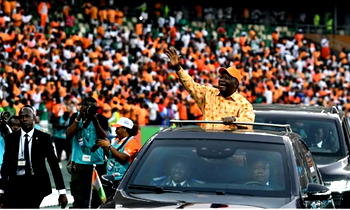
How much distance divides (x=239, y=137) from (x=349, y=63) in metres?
34.9

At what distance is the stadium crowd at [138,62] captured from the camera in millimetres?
26688

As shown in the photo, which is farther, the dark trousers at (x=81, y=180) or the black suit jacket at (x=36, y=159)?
the dark trousers at (x=81, y=180)

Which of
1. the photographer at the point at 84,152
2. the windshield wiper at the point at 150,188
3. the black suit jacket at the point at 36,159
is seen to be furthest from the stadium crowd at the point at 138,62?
the windshield wiper at the point at 150,188

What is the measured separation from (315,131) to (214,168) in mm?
4798

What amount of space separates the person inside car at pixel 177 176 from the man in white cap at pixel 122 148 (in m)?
3.00

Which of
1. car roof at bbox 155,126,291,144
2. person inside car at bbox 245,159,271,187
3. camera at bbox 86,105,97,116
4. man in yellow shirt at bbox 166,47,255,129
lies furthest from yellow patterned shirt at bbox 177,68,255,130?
camera at bbox 86,105,97,116

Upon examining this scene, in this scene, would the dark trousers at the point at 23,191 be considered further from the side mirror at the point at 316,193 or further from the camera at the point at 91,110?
the side mirror at the point at 316,193

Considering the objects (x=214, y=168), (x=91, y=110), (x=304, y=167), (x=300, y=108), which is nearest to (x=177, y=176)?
(x=214, y=168)

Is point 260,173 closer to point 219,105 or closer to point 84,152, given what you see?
point 219,105

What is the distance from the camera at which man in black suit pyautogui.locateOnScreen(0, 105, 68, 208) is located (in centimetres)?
998

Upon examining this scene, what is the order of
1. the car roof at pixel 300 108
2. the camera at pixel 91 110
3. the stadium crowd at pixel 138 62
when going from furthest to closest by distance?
the stadium crowd at pixel 138 62 < the car roof at pixel 300 108 < the camera at pixel 91 110

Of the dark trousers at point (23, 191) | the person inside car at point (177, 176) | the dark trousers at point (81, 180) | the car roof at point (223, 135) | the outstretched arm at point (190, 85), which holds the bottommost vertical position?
the dark trousers at point (81, 180)

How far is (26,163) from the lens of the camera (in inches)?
393

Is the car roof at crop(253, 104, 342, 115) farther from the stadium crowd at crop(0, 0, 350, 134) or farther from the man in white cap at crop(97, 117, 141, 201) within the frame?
the stadium crowd at crop(0, 0, 350, 134)
